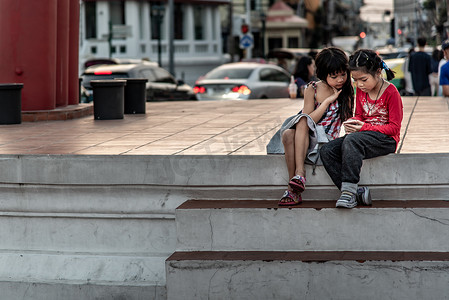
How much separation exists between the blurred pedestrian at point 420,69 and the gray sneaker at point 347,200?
10764 millimetres

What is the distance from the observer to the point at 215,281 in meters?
5.68

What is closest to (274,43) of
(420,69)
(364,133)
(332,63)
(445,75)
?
(420,69)

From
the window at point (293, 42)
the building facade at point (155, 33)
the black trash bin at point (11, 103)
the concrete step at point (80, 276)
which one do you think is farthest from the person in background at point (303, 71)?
the window at point (293, 42)

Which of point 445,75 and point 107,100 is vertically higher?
point 445,75

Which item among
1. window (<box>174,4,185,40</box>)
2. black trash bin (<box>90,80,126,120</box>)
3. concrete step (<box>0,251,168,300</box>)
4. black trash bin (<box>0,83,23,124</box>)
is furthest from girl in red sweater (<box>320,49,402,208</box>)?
window (<box>174,4,185,40</box>)

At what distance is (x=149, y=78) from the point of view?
68.8 ft

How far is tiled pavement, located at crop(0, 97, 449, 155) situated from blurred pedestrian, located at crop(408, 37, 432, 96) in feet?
9.43

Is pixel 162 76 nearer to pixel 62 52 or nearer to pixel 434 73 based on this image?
pixel 434 73

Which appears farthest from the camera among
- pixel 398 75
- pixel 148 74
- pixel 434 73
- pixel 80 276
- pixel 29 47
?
pixel 148 74

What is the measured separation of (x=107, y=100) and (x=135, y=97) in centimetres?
111

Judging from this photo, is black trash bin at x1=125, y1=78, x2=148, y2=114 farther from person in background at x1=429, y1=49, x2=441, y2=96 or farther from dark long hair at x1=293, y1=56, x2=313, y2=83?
person in background at x1=429, y1=49, x2=441, y2=96

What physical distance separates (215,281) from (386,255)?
1141 mm

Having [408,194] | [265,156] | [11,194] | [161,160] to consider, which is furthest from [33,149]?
[408,194]

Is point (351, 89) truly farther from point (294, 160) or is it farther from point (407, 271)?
point (407, 271)
